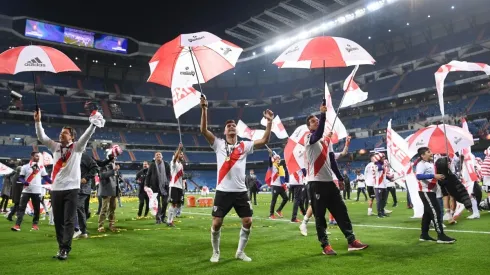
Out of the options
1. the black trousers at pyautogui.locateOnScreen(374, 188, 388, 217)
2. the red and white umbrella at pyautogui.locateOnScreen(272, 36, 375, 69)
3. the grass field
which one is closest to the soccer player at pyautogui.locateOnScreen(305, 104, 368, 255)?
the grass field

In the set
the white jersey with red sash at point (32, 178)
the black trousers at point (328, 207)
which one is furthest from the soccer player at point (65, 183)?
the white jersey with red sash at point (32, 178)

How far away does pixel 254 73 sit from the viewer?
6812 cm

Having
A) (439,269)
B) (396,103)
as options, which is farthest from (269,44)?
(439,269)

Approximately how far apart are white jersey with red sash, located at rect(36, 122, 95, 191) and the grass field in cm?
126

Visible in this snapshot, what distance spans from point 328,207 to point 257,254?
1.48m

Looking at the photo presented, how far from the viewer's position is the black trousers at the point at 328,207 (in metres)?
6.77

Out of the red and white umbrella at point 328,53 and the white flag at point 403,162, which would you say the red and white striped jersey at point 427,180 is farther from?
the white flag at point 403,162

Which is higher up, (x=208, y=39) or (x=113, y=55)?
(x=113, y=55)

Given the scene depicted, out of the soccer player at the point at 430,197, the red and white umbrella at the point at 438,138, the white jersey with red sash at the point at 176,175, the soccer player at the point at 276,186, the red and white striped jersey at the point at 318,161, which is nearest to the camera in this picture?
the red and white striped jersey at the point at 318,161

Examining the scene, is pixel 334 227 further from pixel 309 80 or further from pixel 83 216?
pixel 309 80

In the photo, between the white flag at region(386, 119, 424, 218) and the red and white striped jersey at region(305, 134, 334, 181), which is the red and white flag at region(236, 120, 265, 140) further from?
the red and white striped jersey at region(305, 134, 334, 181)

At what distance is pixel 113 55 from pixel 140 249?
5217cm

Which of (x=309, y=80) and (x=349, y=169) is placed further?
(x=309, y=80)

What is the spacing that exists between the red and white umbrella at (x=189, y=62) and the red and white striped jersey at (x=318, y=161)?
7.60ft
